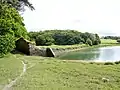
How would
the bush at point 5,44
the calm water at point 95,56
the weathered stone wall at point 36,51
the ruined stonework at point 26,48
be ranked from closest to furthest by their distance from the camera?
the bush at point 5,44
the calm water at point 95,56
the ruined stonework at point 26,48
the weathered stone wall at point 36,51

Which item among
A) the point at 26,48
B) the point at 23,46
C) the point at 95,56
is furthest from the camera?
the point at 95,56

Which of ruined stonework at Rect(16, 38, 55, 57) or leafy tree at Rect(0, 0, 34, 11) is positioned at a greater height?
leafy tree at Rect(0, 0, 34, 11)

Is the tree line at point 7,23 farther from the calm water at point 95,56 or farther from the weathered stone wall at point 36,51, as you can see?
the calm water at point 95,56

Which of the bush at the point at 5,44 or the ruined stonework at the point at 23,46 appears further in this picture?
the ruined stonework at the point at 23,46

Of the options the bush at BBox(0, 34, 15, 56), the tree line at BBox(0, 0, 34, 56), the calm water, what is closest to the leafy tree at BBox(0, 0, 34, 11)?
the tree line at BBox(0, 0, 34, 56)

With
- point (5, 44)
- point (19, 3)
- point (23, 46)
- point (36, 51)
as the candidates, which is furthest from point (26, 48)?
point (19, 3)

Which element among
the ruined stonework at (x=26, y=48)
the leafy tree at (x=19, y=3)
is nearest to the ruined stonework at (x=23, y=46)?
the ruined stonework at (x=26, y=48)

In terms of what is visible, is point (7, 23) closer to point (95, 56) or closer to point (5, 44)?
point (5, 44)

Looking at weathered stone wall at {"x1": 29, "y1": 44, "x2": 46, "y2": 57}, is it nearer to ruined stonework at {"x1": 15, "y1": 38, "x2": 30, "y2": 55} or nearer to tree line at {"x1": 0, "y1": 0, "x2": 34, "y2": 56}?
ruined stonework at {"x1": 15, "y1": 38, "x2": 30, "y2": 55}

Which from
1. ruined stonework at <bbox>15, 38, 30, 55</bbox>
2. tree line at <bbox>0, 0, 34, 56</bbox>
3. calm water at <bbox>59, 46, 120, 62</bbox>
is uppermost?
tree line at <bbox>0, 0, 34, 56</bbox>

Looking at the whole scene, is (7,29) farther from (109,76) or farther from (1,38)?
(109,76)

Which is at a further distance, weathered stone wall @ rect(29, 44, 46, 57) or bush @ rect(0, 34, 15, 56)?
weathered stone wall @ rect(29, 44, 46, 57)

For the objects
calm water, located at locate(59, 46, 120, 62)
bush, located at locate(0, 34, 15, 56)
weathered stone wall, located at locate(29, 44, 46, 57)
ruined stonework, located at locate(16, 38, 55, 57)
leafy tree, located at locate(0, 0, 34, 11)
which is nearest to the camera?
leafy tree, located at locate(0, 0, 34, 11)

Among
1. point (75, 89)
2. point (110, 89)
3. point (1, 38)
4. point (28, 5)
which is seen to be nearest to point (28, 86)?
point (75, 89)
